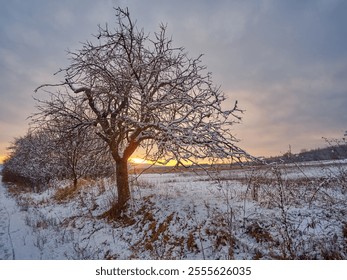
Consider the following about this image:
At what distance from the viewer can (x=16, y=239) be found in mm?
6863

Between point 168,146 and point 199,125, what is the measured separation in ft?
3.15

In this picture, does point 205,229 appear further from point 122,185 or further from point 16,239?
point 16,239

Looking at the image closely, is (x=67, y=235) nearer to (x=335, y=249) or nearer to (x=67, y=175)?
(x=335, y=249)

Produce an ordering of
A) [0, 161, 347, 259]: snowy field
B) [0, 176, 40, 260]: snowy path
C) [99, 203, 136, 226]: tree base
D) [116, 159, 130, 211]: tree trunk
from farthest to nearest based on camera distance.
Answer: [116, 159, 130, 211]: tree trunk → [99, 203, 136, 226]: tree base → [0, 176, 40, 260]: snowy path → [0, 161, 347, 259]: snowy field

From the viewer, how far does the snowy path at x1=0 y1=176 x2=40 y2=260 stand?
18.7 ft

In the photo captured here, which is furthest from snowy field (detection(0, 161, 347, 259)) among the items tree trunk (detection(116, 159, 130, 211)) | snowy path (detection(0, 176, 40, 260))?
tree trunk (detection(116, 159, 130, 211))

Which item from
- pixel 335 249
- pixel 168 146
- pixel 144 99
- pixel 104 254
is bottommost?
pixel 104 254

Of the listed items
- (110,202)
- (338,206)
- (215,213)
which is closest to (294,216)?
Answer: (338,206)

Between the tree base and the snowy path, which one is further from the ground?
the tree base

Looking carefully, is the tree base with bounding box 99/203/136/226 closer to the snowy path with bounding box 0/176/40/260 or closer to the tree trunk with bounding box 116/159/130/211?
the tree trunk with bounding box 116/159/130/211

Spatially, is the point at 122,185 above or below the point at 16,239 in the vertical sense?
above

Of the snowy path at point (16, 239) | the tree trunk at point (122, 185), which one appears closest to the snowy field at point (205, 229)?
the snowy path at point (16, 239)

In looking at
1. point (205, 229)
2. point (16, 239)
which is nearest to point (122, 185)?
point (16, 239)
